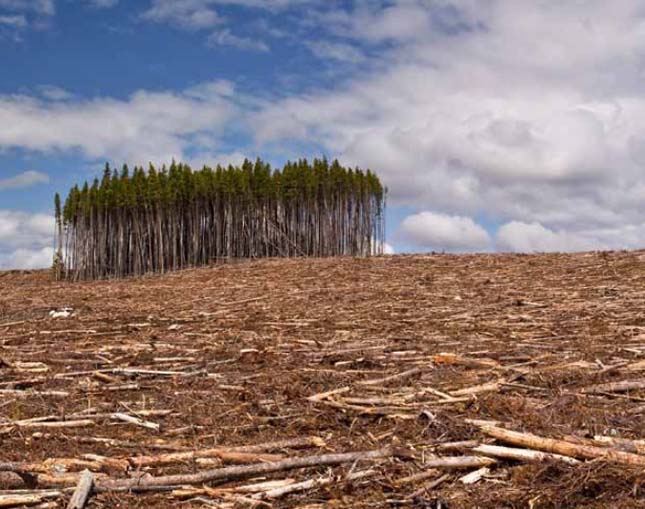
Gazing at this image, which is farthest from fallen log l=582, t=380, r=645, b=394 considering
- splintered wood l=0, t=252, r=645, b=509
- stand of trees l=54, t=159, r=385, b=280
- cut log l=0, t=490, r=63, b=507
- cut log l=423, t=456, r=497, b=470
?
stand of trees l=54, t=159, r=385, b=280

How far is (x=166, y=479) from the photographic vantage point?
4574mm

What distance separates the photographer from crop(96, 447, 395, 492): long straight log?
4523 millimetres

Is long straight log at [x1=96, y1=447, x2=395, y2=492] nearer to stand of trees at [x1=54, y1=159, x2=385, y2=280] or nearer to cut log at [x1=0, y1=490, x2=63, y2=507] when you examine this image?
cut log at [x1=0, y1=490, x2=63, y2=507]

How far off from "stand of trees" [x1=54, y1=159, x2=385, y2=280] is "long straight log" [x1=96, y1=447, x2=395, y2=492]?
1151 inches

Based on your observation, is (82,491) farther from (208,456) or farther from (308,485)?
(308,485)

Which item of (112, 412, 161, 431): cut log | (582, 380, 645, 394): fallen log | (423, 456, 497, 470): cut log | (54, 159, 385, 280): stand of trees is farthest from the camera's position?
(54, 159, 385, 280): stand of trees

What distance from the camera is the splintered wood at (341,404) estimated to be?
438 centimetres

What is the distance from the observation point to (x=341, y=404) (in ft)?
19.7

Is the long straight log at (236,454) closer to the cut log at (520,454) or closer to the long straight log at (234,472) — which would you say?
the long straight log at (234,472)

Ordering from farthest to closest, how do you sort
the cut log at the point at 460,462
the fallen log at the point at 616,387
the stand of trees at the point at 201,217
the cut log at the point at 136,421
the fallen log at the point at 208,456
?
the stand of trees at the point at 201,217, the fallen log at the point at 616,387, the cut log at the point at 136,421, the fallen log at the point at 208,456, the cut log at the point at 460,462

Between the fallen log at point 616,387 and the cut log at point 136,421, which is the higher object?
the fallen log at point 616,387

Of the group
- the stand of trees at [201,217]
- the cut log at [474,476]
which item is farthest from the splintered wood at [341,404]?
the stand of trees at [201,217]

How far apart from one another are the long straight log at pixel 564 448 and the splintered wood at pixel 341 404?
0.04 ft

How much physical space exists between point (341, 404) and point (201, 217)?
30.4 m
